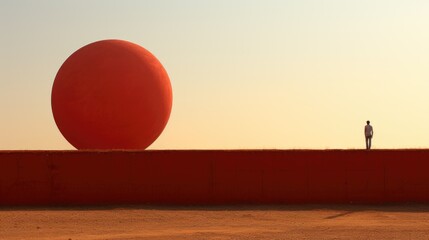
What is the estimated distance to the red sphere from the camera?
25.2 m

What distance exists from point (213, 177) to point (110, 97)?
6.26m

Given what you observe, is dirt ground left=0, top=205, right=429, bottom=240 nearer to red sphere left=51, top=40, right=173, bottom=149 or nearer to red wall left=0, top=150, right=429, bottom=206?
red wall left=0, top=150, right=429, bottom=206

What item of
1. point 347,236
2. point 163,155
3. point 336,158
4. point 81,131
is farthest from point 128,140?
point 347,236

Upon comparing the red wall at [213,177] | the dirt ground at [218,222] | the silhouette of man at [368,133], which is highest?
the silhouette of man at [368,133]

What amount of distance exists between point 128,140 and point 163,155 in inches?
223

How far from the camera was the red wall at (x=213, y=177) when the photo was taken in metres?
19.9

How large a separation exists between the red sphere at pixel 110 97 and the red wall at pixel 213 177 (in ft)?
16.8

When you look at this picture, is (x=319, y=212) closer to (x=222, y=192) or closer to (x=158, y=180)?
(x=222, y=192)

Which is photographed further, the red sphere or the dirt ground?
the red sphere

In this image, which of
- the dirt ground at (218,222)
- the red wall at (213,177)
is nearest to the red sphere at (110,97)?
the red wall at (213,177)

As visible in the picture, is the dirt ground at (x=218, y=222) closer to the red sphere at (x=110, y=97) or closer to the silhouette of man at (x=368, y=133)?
A: the silhouette of man at (x=368, y=133)

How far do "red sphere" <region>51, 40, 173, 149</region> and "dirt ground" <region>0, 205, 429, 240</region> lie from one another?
21.4 feet

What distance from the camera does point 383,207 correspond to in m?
20.0

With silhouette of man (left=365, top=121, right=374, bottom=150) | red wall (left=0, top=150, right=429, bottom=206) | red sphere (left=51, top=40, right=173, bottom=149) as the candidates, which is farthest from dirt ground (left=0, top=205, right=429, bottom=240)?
red sphere (left=51, top=40, right=173, bottom=149)
